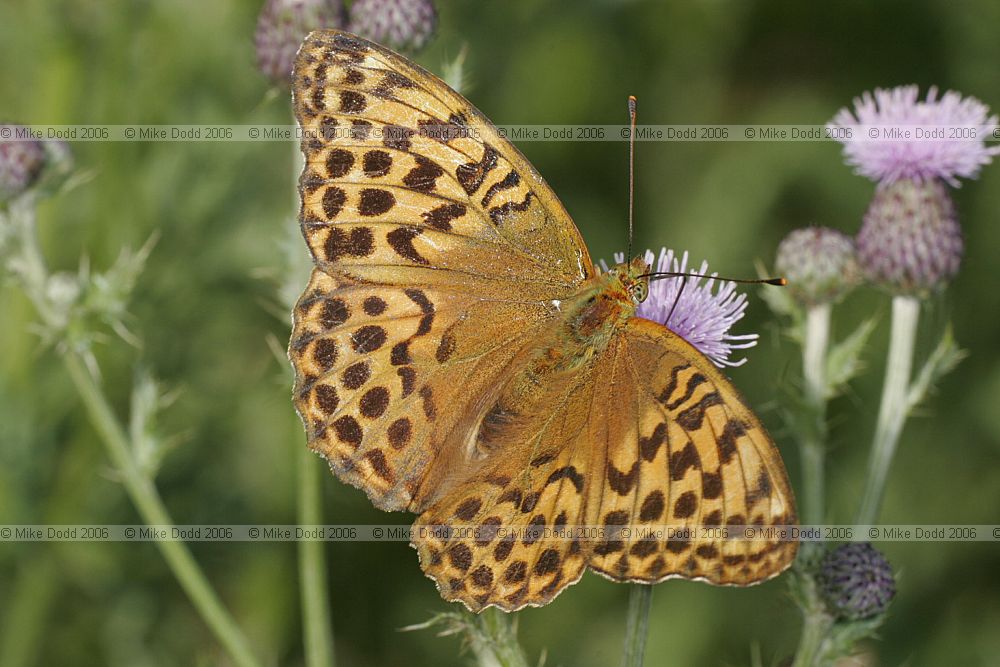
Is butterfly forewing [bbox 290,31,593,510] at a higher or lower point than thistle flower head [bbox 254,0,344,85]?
lower

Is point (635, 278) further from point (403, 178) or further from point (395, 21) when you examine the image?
point (395, 21)

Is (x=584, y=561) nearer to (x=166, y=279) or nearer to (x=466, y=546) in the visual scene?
(x=466, y=546)

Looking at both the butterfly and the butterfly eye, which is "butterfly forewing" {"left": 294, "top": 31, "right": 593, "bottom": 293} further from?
the butterfly eye

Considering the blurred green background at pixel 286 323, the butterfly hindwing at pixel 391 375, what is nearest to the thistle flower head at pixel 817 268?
the blurred green background at pixel 286 323

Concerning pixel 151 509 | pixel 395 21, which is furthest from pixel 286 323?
pixel 395 21

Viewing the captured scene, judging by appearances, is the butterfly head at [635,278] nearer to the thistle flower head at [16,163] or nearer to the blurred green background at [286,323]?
the blurred green background at [286,323]

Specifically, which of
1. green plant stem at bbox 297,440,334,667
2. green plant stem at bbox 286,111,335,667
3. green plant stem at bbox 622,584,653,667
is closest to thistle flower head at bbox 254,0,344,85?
green plant stem at bbox 286,111,335,667

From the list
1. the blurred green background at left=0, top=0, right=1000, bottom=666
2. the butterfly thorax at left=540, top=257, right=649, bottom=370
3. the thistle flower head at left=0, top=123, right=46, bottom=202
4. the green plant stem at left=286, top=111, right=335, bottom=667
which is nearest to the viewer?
the butterfly thorax at left=540, top=257, right=649, bottom=370
